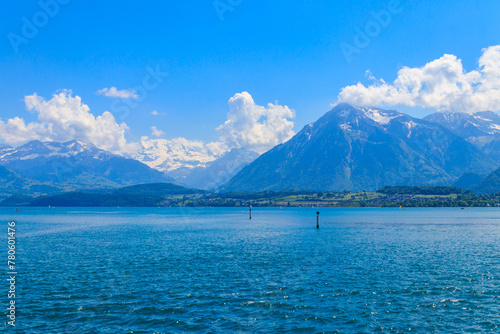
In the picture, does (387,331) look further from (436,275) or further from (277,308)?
(436,275)

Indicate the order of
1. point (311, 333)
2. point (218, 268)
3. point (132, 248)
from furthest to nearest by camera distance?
1. point (132, 248)
2. point (218, 268)
3. point (311, 333)

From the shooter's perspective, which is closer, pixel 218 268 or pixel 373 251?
pixel 218 268

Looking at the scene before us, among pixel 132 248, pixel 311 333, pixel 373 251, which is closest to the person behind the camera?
pixel 311 333

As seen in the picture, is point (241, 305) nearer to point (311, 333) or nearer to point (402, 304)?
point (311, 333)

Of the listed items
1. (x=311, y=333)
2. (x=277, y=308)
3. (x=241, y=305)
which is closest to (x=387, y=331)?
(x=311, y=333)

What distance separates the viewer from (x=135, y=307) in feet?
143

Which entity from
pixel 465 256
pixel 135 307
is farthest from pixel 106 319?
pixel 465 256

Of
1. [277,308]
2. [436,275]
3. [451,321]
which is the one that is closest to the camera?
[451,321]

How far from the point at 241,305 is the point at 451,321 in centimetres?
2283

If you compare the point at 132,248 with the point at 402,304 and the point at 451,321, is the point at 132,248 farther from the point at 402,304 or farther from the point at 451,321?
the point at 451,321

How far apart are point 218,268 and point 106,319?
30.4 m

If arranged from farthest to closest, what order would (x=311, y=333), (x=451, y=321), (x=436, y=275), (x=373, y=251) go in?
(x=373, y=251), (x=436, y=275), (x=451, y=321), (x=311, y=333)

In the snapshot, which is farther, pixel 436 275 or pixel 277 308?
pixel 436 275

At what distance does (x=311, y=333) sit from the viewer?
3569 centimetres
